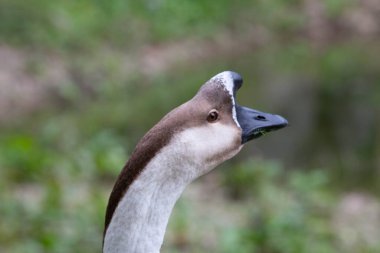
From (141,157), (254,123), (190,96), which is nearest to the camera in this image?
(141,157)

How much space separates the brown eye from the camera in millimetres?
2388

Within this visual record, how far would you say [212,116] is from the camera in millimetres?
2400

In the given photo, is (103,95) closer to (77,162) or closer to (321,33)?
(77,162)

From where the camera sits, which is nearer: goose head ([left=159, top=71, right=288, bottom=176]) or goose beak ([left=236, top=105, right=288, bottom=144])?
goose head ([left=159, top=71, right=288, bottom=176])

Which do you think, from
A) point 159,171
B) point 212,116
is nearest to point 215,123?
point 212,116

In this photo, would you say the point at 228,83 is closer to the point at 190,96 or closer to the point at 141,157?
the point at 141,157

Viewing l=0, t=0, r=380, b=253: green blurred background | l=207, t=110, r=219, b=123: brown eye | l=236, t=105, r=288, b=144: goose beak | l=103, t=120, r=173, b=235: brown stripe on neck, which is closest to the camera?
l=103, t=120, r=173, b=235: brown stripe on neck

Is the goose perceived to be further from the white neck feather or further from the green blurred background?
the green blurred background

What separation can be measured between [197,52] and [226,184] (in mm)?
8678

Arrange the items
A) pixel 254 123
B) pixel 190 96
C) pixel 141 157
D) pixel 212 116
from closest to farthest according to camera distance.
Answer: pixel 141 157 < pixel 212 116 < pixel 254 123 < pixel 190 96

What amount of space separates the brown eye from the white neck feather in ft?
0.21

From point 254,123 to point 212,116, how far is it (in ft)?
0.59

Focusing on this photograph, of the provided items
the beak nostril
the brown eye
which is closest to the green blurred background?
the beak nostril

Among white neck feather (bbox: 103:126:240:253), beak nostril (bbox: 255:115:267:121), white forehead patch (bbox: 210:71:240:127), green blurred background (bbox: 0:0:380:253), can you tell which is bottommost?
white neck feather (bbox: 103:126:240:253)
